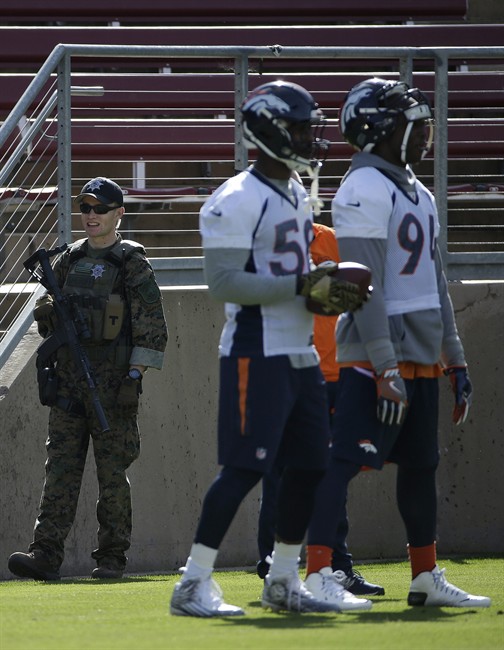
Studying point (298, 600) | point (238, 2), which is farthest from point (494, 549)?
point (238, 2)

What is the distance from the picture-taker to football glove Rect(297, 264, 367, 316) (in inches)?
174

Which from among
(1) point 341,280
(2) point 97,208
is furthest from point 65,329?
(1) point 341,280

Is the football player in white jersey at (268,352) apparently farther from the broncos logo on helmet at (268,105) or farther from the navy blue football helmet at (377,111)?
the navy blue football helmet at (377,111)

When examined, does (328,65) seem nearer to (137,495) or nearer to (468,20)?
(468,20)

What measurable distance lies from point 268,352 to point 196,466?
3.05 m

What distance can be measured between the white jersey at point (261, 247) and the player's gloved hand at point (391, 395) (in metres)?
0.28

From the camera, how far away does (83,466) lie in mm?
6621

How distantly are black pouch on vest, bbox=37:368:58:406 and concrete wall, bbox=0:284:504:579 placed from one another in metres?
0.49

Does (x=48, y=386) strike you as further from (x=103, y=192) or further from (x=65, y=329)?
(x=103, y=192)

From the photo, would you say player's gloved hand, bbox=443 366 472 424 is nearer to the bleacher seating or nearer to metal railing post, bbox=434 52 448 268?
metal railing post, bbox=434 52 448 268

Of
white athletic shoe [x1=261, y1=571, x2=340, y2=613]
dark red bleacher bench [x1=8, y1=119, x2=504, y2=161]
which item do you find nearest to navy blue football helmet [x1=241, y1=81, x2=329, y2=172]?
white athletic shoe [x1=261, y1=571, x2=340, y2=613]

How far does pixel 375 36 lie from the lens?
1095cm

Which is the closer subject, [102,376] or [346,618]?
[346,618]

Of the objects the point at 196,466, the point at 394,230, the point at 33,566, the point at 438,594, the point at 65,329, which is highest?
the point at 394,230
